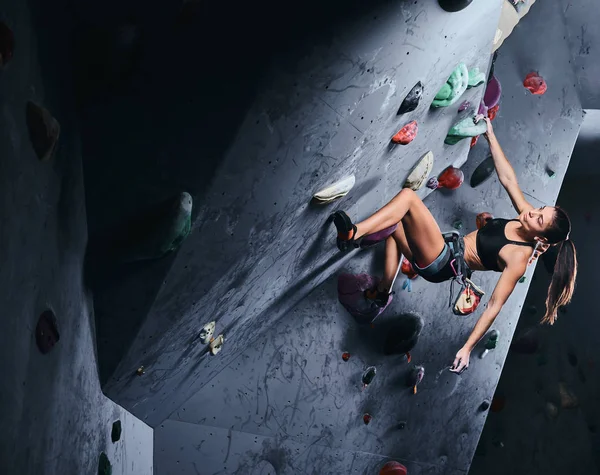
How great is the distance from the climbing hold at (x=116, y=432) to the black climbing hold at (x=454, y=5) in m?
1.67

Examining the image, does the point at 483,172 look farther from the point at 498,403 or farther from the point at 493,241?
the point at 498,403

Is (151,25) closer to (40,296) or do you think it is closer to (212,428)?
(40,296)

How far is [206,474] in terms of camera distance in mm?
3291

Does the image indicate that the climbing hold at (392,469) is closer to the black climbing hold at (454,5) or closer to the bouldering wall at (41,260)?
the bouldering wall at (41,260)

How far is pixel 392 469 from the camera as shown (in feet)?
11.7

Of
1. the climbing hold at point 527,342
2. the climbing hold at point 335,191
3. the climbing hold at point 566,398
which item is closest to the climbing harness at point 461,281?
the climbing hold at point 335,191

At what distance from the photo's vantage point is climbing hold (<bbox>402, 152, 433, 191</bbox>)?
9.02ft

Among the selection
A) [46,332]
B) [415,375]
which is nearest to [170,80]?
[46,332]

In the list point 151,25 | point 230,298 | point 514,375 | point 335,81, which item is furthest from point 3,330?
point 514,375

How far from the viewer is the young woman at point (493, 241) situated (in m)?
2.56

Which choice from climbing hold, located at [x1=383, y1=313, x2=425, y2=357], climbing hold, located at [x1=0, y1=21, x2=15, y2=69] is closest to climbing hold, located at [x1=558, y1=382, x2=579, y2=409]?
climbing hold, located at [x1=383, y1=313, x2=425, y2=357]

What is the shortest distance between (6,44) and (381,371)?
2.60 m

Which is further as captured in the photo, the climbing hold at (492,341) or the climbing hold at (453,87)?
the climbing hold at (492,341)

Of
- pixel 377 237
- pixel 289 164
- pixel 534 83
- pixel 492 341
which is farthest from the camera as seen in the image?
pixel 492 341
